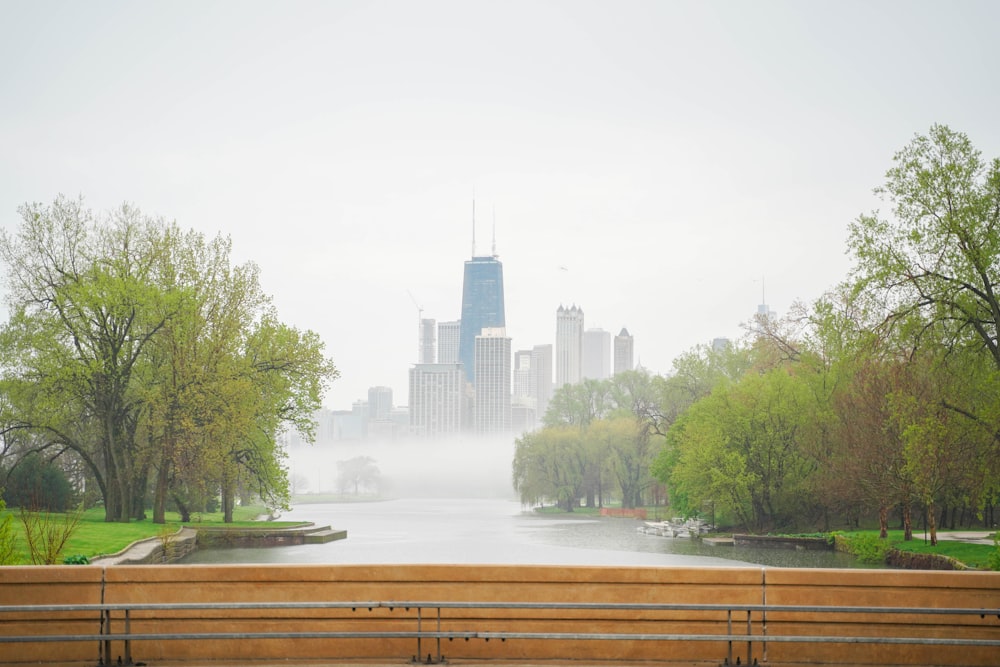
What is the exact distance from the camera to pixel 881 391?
39250mm

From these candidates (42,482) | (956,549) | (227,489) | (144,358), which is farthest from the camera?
(144,358)

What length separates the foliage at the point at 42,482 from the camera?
156ft

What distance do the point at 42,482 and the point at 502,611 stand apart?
42.7 metres

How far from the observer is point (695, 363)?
71.2 meters

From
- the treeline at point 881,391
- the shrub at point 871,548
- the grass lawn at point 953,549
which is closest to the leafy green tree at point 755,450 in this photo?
the treeline at point 881,391

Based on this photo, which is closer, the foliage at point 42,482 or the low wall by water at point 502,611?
the low wall by water at point 502,611

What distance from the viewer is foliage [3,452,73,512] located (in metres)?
47.4

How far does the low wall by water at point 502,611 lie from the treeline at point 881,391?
21353mm

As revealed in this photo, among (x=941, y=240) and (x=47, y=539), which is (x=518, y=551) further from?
(x=47, y=539)

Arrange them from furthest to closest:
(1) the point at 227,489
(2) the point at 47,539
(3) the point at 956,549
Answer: (1) the point at 227,489, (3) the point at 956,549, (2) the point at 47,539

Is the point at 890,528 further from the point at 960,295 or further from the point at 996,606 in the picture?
the point at 996,606

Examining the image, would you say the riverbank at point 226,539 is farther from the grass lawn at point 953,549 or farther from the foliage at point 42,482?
the grass lawn at point 953,549

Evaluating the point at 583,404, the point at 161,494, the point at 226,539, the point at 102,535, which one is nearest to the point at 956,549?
the point at 102,535

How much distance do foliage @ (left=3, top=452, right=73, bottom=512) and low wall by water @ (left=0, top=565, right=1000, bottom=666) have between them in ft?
132
